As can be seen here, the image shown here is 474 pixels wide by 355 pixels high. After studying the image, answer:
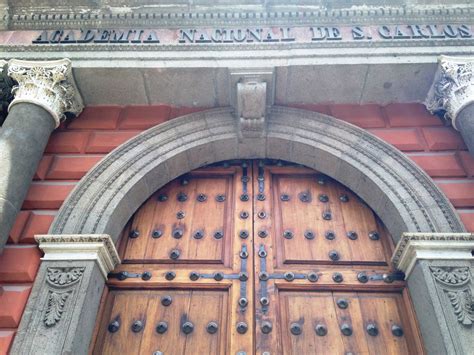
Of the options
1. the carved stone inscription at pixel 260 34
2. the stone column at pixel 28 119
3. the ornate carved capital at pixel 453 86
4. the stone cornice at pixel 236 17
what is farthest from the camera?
the stone cornice at pixel 236 17

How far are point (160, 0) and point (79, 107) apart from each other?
5.26 ft

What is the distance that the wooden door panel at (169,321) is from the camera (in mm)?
4191

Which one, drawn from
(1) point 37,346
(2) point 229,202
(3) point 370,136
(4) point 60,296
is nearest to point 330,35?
(3) point 370,136

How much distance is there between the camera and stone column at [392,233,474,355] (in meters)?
3.72

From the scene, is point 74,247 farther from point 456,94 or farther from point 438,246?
point 456,94

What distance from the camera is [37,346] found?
12.2 ft

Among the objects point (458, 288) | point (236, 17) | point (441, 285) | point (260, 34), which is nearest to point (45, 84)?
point (236, 17)

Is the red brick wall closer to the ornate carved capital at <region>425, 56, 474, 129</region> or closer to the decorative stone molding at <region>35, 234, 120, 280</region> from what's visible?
the decorative stone molding at <region>35, 234, 120, 280</region>

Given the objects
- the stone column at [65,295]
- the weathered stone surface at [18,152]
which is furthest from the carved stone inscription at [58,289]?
the weathered stone surface at [18,152]

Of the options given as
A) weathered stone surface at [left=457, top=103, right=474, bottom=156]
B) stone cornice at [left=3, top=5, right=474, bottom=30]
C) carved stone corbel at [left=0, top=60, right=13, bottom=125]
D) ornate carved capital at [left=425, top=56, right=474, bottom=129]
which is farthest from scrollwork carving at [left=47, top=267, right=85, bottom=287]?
ornate carved capital at [left=425, top=56, right=474, bottom=129]

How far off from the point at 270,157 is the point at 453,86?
2.12 m

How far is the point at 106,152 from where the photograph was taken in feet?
17.3

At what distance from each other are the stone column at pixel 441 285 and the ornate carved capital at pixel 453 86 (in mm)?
1526

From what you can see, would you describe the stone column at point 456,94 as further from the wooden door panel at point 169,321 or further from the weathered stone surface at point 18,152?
the weathered stone surface at point 18,152
